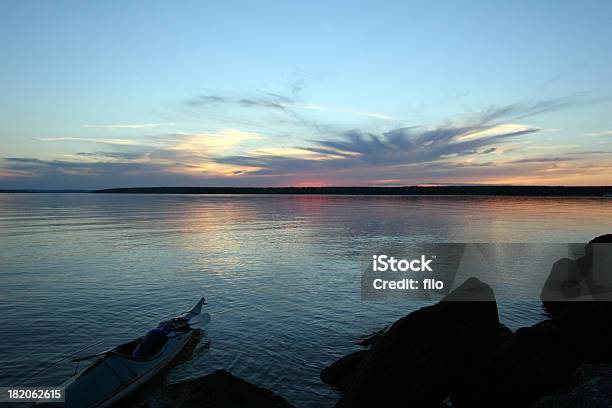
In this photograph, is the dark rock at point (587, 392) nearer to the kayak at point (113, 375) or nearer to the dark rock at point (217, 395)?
the dark rock at point (217, 395)

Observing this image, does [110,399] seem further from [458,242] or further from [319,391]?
[458,242]

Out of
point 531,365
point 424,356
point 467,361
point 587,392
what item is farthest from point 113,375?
point 587,392

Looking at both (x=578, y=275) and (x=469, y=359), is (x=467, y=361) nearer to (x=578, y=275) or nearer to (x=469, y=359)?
(x=469, y=359)

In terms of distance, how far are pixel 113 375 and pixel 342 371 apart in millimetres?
8397

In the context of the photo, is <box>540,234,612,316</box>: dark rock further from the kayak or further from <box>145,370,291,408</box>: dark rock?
the kayak

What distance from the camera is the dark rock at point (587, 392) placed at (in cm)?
795

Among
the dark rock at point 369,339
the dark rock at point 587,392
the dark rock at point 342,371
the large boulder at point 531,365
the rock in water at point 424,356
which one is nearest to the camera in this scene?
the dark rock at point 587,392

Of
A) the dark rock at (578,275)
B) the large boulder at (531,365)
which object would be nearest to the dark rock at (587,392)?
the large boulder at (531,365)

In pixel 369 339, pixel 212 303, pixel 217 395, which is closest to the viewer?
pixel 217 395

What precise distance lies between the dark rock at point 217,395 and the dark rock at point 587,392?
824cm

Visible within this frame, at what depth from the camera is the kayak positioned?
13695mm

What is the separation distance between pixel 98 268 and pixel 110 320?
53.4ft

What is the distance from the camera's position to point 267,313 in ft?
81.1

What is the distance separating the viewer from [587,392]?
822cm
